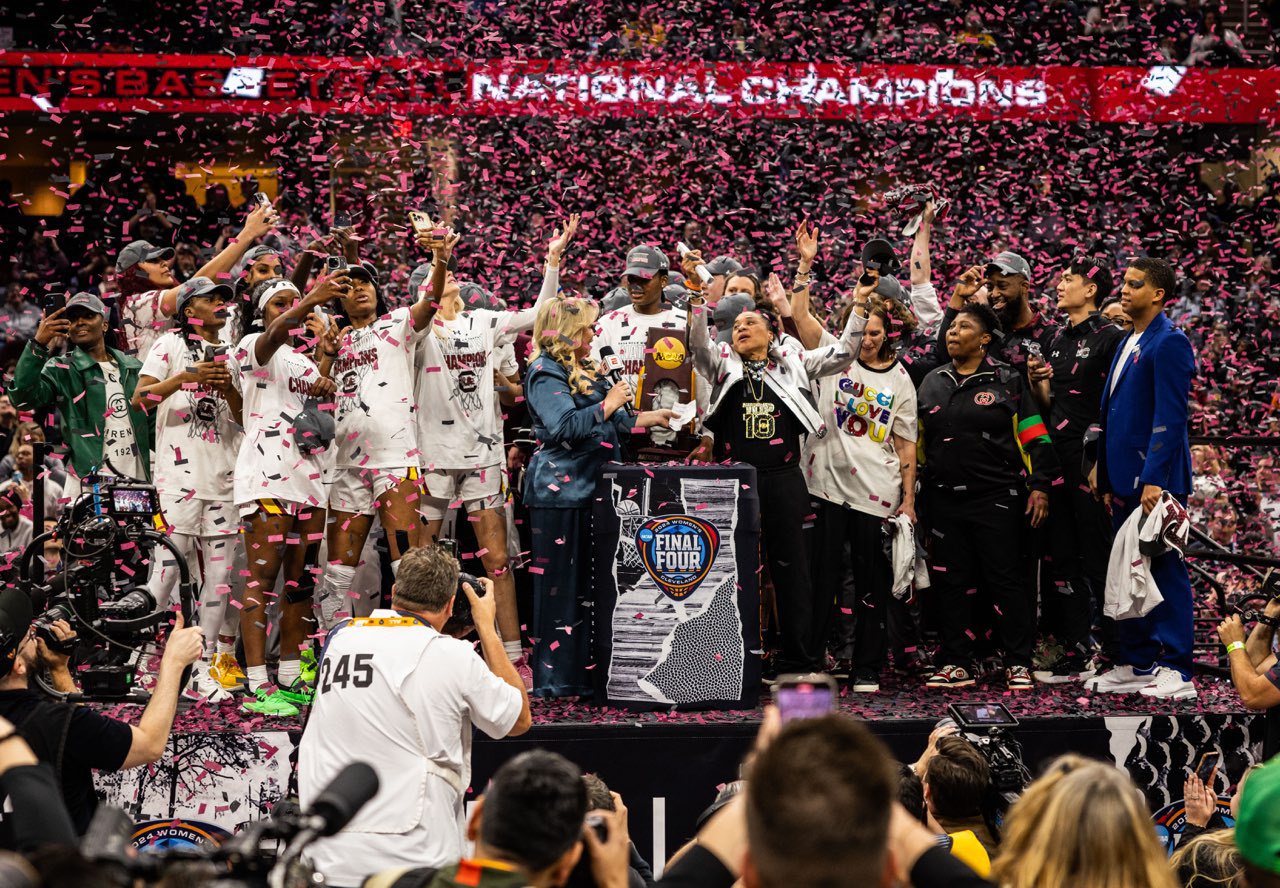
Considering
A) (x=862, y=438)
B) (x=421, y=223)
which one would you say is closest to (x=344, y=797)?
(x=421, y=223)

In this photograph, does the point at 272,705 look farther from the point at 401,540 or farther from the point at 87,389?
the point at 87,389

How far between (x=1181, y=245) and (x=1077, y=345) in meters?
8.43

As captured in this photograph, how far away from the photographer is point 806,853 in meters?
2.00

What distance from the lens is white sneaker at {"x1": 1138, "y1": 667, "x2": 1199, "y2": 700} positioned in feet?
22.6

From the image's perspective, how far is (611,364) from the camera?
7.21 m

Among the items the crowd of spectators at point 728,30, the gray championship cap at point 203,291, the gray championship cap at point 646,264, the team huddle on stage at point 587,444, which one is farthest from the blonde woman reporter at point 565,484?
the crowd of spectators at point 728,30

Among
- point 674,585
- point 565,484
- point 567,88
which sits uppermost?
point 567,88

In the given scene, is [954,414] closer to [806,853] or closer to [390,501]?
[390,501]

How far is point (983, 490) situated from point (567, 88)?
25.2 feet

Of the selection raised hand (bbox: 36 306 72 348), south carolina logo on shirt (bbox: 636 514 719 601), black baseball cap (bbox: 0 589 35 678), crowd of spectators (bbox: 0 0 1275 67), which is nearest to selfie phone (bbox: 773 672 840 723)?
black baseball cap (bbox: 0 589 35 678)

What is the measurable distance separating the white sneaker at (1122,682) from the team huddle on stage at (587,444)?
15 mm

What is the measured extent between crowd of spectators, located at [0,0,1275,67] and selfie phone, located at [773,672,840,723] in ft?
40.4

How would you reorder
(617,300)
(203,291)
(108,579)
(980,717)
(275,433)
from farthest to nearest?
(617,300) → (203,291) → (275,433) → (108,579) → (980,717)

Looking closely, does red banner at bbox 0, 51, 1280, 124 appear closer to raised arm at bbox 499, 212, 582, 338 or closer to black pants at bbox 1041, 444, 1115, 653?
raised arm at bbox 499, 212, 582, 338
